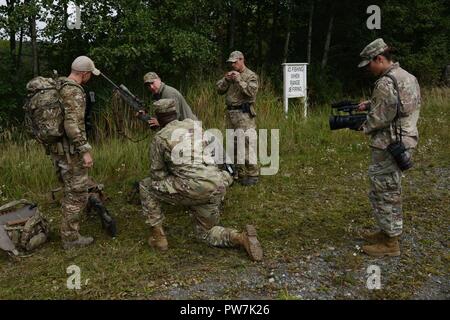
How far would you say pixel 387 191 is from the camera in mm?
4188

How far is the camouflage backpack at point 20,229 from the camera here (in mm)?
4578

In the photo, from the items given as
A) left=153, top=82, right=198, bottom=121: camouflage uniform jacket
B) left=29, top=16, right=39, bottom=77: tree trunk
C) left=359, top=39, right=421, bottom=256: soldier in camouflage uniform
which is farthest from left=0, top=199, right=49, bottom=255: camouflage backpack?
left=29, top=16, right=39, bottom=77: tree trunk

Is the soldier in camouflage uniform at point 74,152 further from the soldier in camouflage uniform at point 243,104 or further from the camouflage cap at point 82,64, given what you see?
the soldier in camouflage uniform at point 243,104

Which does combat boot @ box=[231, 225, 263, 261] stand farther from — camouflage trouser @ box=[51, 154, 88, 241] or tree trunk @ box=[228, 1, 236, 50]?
tree trunk @ box=[228, 1, 236, 50]

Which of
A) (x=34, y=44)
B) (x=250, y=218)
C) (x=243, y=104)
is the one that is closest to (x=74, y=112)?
(x=250, y=218)

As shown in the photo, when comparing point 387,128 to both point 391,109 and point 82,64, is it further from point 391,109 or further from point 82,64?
point 82,64

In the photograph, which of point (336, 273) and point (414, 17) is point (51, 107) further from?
point (414, 17)

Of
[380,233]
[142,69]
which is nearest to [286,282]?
[380,233]

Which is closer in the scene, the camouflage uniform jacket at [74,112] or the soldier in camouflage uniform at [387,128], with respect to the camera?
the soldier in camouflage uniform at [387,128]

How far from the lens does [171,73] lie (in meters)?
10.9

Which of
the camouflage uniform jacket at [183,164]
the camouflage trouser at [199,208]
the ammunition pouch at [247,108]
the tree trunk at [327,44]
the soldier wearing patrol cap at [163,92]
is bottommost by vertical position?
the camouflage trouser at [199,208]

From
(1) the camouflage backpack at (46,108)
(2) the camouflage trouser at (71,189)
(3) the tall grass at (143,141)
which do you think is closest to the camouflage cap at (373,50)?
(1) the camouflage backpack at (46,108)

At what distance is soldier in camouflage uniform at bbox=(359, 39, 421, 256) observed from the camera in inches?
157
